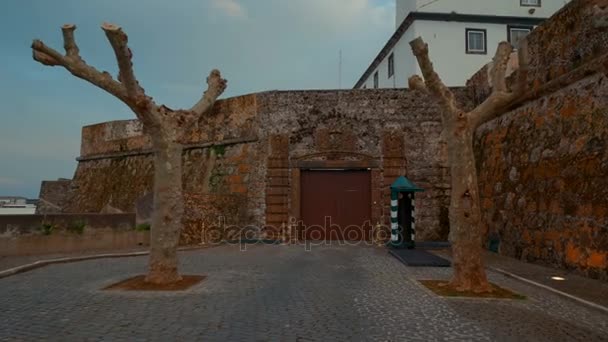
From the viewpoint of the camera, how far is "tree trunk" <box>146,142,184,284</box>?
25.9 ft

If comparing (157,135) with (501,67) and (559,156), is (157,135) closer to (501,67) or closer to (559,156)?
(501,67)

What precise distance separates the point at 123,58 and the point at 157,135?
54.4 inches

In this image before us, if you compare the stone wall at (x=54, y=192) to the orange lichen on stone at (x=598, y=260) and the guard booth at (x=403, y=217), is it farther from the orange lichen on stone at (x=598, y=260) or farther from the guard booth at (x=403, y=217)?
the orange lichen on stone at (x=598, y=260)

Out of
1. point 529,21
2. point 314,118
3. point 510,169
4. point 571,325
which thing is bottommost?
point 571,325

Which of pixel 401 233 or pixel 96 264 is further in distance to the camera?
pixel 401 233

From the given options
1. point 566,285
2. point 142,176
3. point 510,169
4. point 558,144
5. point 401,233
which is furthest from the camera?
point 142,176

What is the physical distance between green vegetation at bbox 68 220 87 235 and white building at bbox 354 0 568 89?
16701 mm

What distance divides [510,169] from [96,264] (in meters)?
9.93

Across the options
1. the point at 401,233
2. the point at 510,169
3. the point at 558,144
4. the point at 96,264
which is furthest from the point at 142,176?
the point at 558,144

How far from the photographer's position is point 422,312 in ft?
19.7

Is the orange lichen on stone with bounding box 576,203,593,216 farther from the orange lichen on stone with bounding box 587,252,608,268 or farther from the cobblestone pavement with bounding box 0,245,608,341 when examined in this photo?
the cobblestone pavement with bounding box 0,245,608,341

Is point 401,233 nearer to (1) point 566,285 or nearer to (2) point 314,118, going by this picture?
(2) point 314,118

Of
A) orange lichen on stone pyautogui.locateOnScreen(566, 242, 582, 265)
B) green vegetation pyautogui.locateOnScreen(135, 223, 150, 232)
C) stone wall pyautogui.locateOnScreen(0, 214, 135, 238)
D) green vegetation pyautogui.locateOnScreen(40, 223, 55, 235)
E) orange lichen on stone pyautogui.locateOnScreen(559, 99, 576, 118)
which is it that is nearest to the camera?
orange lichen on stone pyautogui.locateOnScreen(566, 242, 582, 265)

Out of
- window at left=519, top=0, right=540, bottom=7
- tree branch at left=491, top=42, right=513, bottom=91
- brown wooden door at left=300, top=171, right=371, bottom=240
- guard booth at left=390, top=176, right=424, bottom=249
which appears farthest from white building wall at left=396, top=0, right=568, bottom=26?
tree branch at left=491, top=42, right=513, bottom=91
